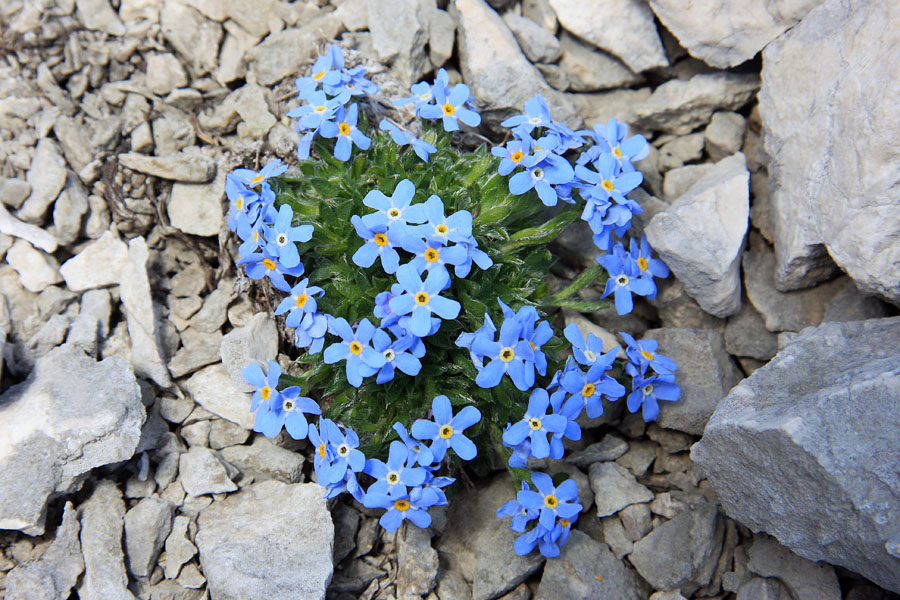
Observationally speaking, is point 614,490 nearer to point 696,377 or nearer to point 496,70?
point 696,377

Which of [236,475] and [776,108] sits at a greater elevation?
[776,108]

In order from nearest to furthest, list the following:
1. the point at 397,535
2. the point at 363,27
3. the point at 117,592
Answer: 1. the point at 117,592
2. the point at 397,535
3. the point at 363,27

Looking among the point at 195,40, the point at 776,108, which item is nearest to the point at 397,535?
the point at 776,108

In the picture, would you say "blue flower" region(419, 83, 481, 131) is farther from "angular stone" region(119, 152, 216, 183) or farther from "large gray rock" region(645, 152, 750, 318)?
"angular stone" region(119, 152, 216, 183)

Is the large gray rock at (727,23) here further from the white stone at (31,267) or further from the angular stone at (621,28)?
the white stone at (31,267)

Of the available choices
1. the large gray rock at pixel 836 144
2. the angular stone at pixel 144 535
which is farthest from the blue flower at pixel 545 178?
the angular stone at pixel 144 535

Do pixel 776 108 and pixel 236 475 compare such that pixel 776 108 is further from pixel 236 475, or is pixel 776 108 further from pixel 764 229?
pixel 236 475
